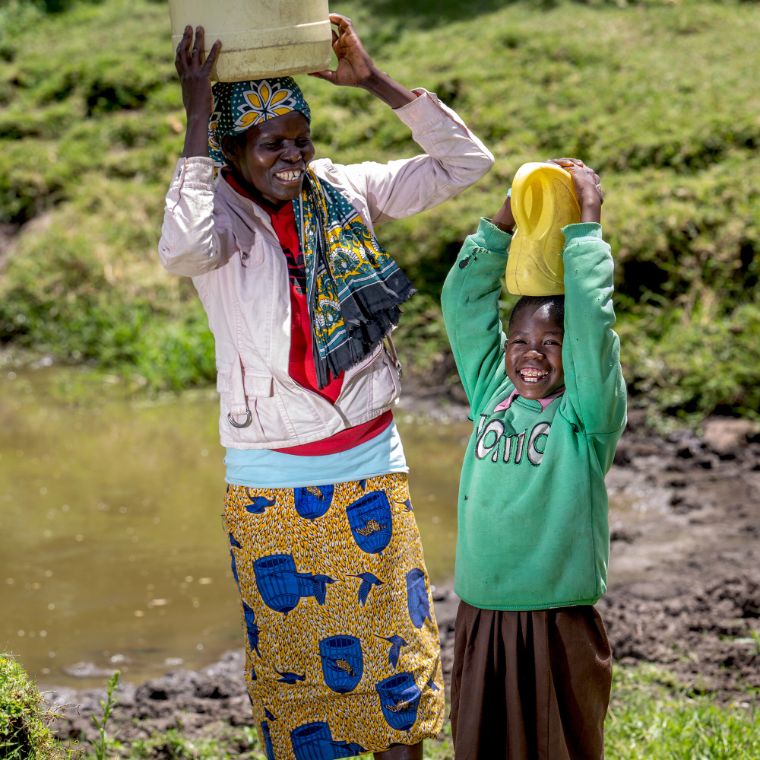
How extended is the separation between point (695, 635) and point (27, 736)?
2629 mm

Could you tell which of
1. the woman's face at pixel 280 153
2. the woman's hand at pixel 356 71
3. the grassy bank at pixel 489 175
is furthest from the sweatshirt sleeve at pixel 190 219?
the grassy bank at pixel 489 175

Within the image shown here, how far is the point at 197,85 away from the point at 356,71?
0.48 meters

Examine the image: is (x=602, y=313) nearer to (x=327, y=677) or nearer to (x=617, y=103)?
(x=327, y=677)

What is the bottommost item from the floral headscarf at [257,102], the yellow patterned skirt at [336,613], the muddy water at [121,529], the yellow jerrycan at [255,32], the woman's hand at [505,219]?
the muddy water at [121,529]

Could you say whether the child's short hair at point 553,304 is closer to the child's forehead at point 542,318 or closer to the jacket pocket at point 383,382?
the child's forehead at point 542,318

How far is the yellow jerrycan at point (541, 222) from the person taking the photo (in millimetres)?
2553

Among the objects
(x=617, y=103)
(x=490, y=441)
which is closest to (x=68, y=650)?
(x=490, y=441)

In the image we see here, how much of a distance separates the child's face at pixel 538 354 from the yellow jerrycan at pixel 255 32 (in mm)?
785

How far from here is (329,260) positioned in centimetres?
288

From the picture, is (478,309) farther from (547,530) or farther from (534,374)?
(547,530)

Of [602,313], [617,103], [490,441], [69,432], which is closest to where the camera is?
[602,313]

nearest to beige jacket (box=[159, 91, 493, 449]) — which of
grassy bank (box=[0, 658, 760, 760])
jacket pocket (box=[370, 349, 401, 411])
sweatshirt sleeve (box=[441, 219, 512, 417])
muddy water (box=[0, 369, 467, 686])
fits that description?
jacket pocket (box=[370, 349, 401, 411])

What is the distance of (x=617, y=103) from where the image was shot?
392 inches

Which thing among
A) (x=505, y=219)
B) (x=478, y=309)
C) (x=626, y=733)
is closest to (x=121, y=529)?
(x=626, y=733)
